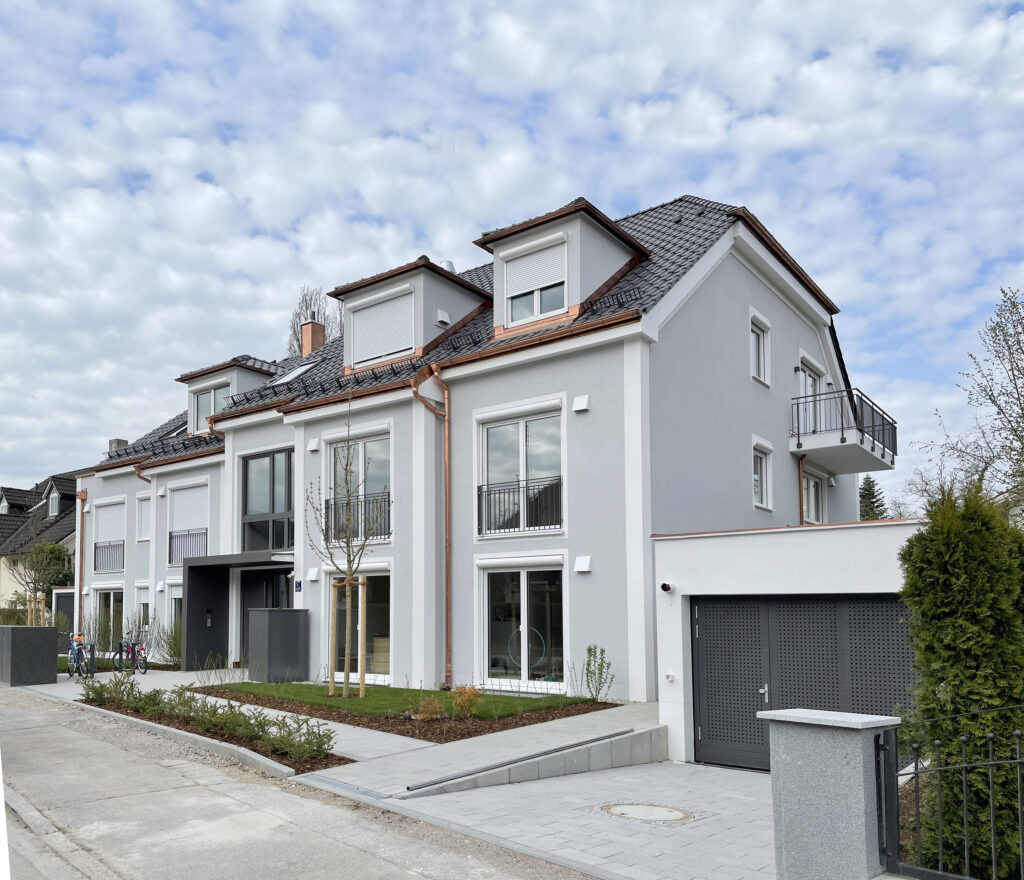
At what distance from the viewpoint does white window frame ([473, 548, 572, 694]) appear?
1514 centimetres

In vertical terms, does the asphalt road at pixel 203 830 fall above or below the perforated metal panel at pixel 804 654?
below

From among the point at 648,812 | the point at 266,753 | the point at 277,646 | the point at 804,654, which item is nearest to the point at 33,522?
the point at 277,646

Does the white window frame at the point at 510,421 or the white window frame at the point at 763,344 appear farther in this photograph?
the white window frame at the point at 763,344

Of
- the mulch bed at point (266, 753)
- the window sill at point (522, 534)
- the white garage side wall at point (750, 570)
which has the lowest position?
the mulch bed at point (266, 753)

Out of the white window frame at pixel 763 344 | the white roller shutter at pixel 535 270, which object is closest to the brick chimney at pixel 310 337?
the white roller shutter at pixel 535 270

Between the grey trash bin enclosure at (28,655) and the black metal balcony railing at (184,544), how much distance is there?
234 inches

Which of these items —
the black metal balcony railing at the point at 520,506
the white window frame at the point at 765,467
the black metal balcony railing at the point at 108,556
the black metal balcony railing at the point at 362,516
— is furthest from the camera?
the black metal balcony railing at the point at 108,556

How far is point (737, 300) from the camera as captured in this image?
61.4 feet

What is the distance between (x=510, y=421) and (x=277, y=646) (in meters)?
6.41

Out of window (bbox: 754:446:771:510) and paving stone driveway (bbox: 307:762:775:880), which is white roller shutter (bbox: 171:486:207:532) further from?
paving stone driveway (bbox: 307:762:775:880)

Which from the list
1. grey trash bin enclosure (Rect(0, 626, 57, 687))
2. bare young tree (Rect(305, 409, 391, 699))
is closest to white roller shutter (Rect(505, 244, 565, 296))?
bare young tree (Rect(305, 409, 391, 699))

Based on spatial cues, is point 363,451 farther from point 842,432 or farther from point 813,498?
point 813,498

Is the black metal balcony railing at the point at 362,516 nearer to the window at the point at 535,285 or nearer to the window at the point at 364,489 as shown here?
the window at the point at 364,489

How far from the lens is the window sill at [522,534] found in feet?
51.0
